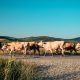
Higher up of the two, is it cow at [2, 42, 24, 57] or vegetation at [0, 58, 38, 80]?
cow at [2, 42, 24, 57]

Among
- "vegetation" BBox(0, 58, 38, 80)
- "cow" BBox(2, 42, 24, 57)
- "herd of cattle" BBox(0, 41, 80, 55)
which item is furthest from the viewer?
"cow" BBox(2, 42, 24, 57)

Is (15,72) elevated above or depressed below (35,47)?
below

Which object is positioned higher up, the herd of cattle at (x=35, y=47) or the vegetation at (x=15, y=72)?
the herd of cattle at (x=35, y=47)

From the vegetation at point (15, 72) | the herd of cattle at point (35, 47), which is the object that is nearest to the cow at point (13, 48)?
the herd of cattle at point (35, 47)

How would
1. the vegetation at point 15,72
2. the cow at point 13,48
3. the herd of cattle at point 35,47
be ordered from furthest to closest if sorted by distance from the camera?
the cow at point 13,48
the herd of cattle at point 35,47
the vegetation at point 15,72

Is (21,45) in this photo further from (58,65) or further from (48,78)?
(48,78)

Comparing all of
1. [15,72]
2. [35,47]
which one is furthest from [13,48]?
[15,72]

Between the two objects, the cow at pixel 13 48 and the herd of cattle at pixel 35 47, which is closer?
the herd of cattle at pixel 35 47

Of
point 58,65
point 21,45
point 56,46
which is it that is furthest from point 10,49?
point 58,65

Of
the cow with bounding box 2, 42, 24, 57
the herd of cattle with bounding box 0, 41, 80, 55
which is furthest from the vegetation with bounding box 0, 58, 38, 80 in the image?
the cow with bounding box 2, 42, 24, 57

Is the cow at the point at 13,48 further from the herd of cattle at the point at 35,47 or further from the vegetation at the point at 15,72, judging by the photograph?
the vegetation at the point at 15,72

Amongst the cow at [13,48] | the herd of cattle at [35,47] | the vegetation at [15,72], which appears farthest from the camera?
the cow at [13,48]

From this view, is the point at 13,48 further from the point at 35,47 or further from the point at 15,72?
the point at 15,72

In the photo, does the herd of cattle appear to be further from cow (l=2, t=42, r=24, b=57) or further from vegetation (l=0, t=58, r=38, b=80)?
vegetation (l=0, t=58, r=38, b=80)
